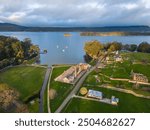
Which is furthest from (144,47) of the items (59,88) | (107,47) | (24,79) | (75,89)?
(24,79)

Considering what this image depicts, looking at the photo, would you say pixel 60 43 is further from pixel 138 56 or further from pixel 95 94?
pixel 138 56

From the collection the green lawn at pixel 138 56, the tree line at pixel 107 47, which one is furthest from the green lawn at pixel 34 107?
the green lawn at pixel 138 56

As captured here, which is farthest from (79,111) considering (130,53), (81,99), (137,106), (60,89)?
(130,53)

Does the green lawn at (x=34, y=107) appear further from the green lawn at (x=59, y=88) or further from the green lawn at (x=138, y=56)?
the green lawn at (x=138, y=56)

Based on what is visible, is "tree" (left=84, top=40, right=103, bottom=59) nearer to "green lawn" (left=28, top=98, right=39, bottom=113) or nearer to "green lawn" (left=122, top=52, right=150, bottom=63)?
"green lawn" (left=122, top=52, right=150, bottom=63)

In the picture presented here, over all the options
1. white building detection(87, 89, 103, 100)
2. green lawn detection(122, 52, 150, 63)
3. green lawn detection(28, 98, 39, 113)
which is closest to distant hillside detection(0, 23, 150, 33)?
green lawn detection(122, 52, 150, 63)

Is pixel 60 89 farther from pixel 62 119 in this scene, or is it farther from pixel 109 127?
pixel 109 127

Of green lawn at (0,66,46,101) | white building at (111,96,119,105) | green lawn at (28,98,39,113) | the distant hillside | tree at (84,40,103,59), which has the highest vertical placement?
the distant hillside
